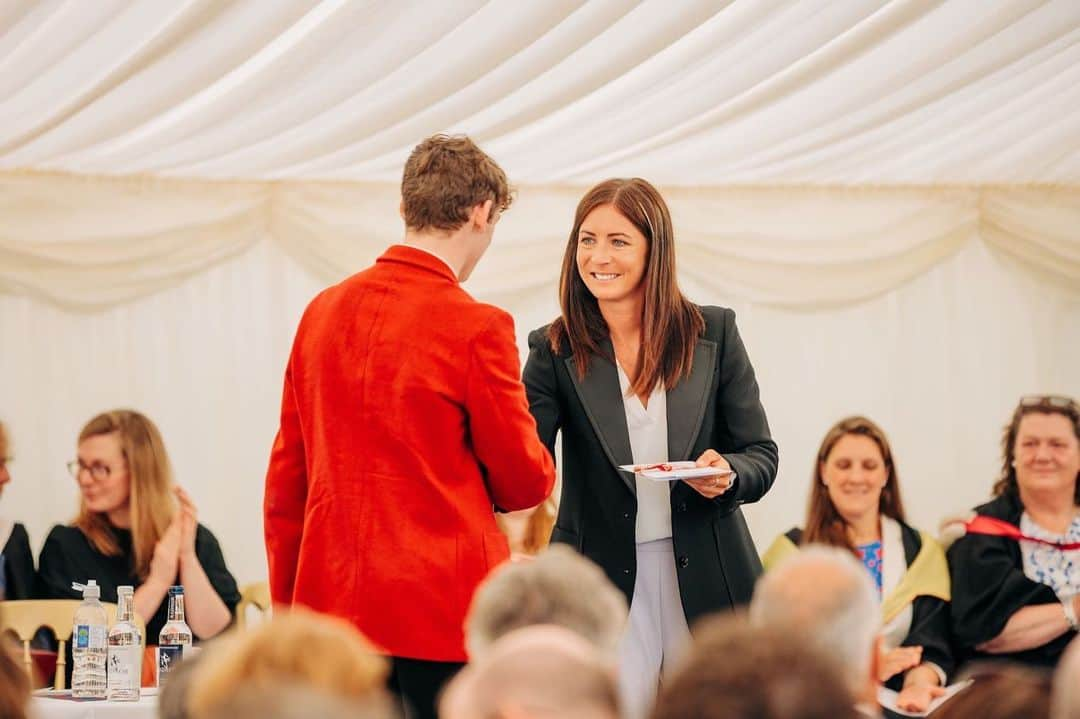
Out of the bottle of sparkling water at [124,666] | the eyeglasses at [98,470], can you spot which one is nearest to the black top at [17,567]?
the eyeglasses at [98,470]

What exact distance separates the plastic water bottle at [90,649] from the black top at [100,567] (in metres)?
1.30

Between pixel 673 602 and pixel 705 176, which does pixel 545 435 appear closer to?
pixel 673 602

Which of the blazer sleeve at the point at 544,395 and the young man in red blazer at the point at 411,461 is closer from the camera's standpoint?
the young man in red blazer at the point at 411,461

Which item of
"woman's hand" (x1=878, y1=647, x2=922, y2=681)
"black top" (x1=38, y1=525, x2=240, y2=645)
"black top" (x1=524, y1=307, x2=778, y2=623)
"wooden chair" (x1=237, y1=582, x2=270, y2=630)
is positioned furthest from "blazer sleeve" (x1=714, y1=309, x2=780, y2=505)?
"wooden chair" (x1=237, y1=582, x2=270, y2=630)

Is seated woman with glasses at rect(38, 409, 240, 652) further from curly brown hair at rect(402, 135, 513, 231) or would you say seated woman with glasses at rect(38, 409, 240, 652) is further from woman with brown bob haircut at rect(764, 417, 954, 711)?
curly brown hair at rect(402, 135, 513, 231)

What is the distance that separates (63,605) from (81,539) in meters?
0.41

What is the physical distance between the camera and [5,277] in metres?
6.38

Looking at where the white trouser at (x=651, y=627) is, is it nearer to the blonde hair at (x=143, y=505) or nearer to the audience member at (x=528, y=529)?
the blonde hair at (x=143, y=505)

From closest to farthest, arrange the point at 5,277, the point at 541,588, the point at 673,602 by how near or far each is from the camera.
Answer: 1. the point at 541,588
2. the point at 673,602
3. the point at 5,277

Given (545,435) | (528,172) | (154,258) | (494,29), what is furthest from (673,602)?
(154,258)

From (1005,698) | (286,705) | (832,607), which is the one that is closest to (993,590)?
(832,607)

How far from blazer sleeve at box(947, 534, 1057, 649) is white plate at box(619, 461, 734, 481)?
8.48 ft

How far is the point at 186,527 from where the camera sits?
5.36 meters

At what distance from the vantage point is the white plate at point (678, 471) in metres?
2.92
